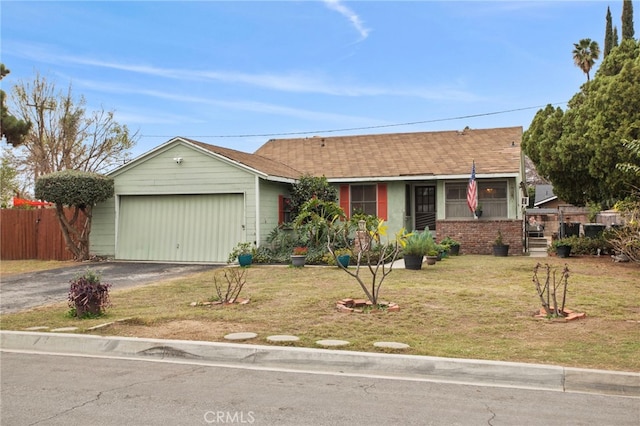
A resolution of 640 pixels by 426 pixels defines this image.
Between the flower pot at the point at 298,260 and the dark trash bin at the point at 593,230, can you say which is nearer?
the flower pot at the point at 298,260

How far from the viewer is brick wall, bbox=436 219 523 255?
19.9 metres

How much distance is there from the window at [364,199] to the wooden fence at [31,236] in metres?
10.7

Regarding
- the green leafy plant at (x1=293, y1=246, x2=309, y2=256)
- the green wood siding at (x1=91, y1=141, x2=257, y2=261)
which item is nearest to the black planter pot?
the green leafy plant at (x1=293, y1=246, x2=309, y2=256)

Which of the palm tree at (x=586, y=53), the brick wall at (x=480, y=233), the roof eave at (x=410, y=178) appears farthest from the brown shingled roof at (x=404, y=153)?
the palm tree at (x=586, y=53)

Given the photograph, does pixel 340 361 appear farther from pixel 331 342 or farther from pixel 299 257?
pixel 299 257

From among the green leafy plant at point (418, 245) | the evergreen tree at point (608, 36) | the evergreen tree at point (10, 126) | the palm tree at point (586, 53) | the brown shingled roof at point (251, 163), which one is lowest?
the green leafy plant at point (418, 245)

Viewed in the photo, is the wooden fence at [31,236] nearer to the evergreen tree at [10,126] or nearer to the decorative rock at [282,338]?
the evergreen tree at [10,126]

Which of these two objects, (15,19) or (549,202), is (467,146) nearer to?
(15,19)

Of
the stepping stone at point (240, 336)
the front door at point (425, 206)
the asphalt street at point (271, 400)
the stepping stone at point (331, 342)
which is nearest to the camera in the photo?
the asphalt street at point (271, 400)

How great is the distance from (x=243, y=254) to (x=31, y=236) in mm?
9344

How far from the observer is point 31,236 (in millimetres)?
20625

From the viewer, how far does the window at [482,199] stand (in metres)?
20.5

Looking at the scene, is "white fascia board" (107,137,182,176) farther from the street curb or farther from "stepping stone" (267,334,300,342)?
"stepping stone" (267,334,300,342)

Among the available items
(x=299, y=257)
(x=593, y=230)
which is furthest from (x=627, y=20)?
(x=299, y=257)
